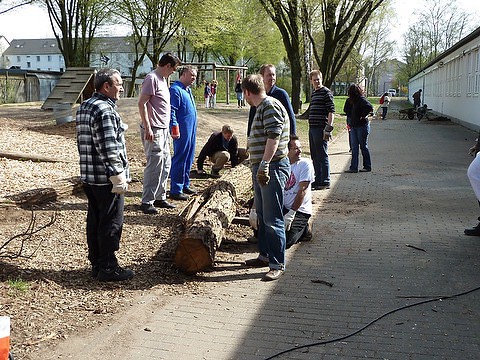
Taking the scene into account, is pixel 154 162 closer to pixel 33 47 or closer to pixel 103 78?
pixel 103 78

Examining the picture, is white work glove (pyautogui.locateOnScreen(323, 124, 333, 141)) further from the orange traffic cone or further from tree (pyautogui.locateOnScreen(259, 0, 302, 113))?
tree (pyautogui.locateOnScreen(259, 0, 302, 113))

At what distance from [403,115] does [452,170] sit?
86.5ft

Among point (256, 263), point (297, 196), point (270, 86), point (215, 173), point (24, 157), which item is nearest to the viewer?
point (256, 263)

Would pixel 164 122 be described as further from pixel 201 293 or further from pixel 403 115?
pixel 403 115

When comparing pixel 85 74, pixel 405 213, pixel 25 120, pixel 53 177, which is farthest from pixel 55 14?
pixel 405 213

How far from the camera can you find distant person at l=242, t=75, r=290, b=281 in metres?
5.05

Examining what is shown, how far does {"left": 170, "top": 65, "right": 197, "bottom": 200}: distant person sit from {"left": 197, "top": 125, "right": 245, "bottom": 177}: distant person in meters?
1.98

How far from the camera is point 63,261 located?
18.0 feet

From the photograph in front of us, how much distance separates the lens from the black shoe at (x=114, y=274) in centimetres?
500

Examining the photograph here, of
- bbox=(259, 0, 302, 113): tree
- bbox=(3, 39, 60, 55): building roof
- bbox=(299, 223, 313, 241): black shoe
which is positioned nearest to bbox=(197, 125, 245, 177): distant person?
bbox=(299, 223, 313, 241): black shoe

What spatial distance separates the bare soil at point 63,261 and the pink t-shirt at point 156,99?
48.6 inches

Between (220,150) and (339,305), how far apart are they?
6.36 meters

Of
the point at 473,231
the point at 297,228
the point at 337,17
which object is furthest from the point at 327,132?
the point at 337,17

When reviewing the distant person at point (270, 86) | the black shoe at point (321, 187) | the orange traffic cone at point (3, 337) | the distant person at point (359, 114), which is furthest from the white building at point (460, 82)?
the orange traffic cone at point (3, 337)
